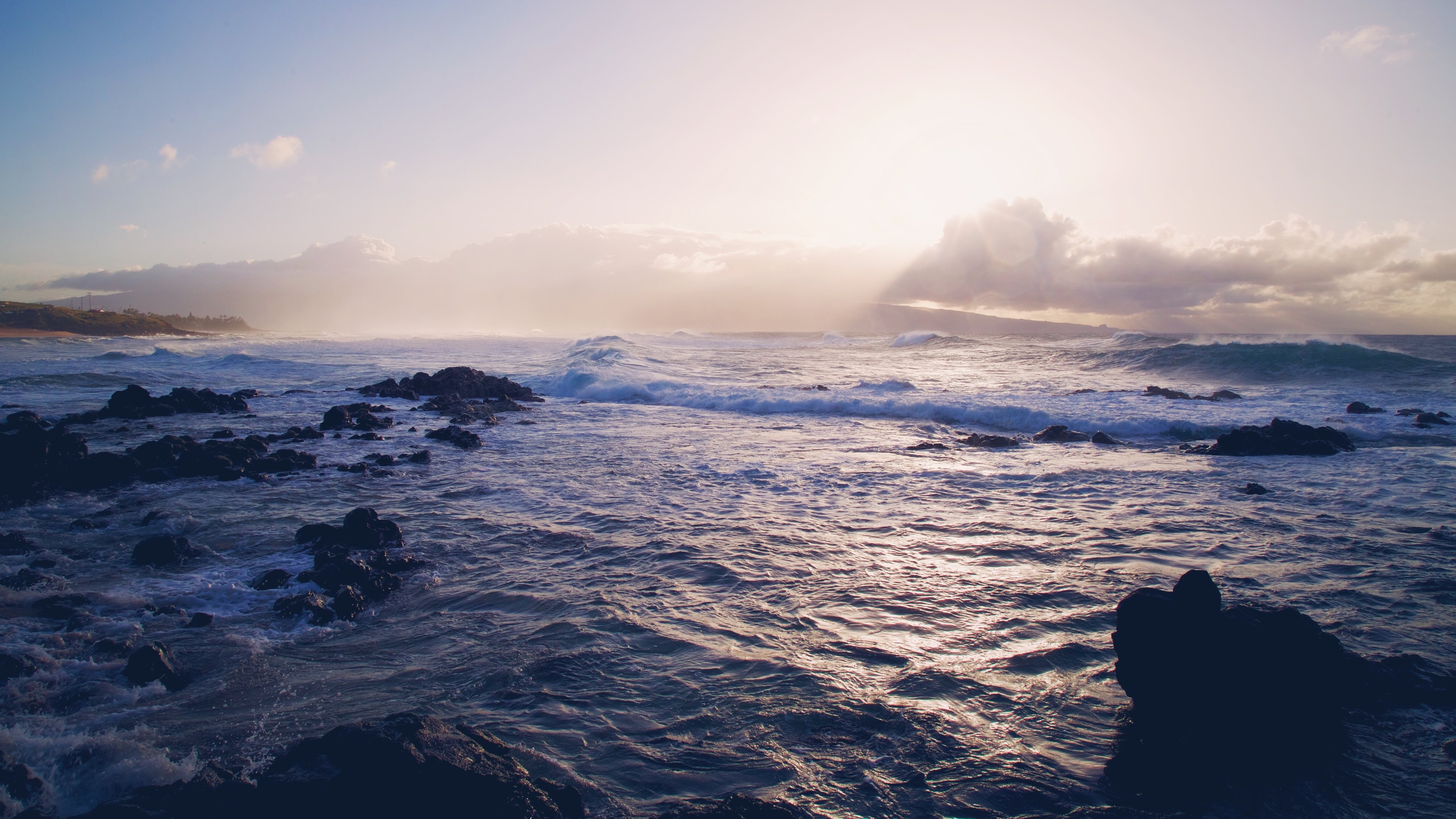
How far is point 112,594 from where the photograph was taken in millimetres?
5391

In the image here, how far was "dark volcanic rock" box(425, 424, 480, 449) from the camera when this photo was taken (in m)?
12.9

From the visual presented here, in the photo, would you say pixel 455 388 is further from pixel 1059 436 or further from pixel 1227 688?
pixel 1227 688

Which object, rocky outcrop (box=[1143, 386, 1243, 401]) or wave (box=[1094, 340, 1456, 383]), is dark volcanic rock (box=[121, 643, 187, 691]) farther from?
wave (box=[1094, 340, 1456, 383])

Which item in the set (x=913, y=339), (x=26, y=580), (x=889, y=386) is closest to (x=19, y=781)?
(x=26, y=580)

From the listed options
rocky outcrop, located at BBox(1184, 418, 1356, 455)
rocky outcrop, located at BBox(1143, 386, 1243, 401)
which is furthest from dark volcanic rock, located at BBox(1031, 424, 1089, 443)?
rocky outcrop, located at BBox(1143, 386, 1243, 401)

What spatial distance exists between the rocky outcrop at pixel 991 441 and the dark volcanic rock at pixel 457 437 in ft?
32.4

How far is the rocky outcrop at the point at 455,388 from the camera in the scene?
844 inches

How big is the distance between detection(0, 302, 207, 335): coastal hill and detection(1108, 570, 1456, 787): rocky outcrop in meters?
78.9

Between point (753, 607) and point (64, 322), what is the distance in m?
84.4

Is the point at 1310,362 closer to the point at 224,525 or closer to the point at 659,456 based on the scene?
the point at 659,456

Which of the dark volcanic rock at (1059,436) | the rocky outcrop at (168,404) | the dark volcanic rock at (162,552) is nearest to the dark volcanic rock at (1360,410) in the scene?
the dark volcanic rock at (1059,436)

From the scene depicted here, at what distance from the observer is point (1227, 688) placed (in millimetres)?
3578

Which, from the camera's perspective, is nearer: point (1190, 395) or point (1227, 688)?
point (1227, 688)

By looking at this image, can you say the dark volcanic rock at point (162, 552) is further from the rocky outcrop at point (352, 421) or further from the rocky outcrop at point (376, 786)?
the rocky outcrop at point (352, 421)
